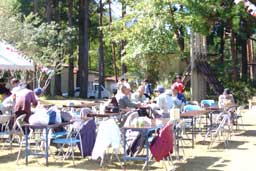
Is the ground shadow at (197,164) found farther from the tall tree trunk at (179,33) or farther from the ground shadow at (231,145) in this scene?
the tall tree trunk at (179,33)

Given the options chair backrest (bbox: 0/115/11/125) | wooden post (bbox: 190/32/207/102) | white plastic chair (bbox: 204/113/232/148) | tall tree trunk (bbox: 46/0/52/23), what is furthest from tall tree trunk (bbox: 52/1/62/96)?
chair backrest (bbox: 0/115/11/125)

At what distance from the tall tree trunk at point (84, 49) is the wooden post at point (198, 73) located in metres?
17.4

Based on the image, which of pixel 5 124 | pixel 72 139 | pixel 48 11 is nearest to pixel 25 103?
pixel 5 124

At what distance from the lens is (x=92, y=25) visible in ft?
146

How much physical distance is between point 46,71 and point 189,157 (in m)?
23.3

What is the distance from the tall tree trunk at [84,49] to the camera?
129ft

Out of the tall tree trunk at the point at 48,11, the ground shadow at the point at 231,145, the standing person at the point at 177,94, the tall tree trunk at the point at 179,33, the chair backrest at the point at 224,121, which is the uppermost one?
the tall tree trunk at the point at 48,11

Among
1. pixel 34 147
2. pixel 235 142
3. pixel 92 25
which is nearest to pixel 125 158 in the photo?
pixel 34 147

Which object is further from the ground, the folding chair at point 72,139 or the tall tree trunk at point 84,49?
the tall tree trunk at point 84,49

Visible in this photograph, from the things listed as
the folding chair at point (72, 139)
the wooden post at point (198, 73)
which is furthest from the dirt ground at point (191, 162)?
the wooden post at point (198, 73)

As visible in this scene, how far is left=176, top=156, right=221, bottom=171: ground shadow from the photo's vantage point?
8666 millimetres

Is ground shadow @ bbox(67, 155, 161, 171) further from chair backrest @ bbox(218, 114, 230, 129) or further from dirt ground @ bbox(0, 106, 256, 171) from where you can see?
chair backrest @ bbox(218, 114, 230, 129)

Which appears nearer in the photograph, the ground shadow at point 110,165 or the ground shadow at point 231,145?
the ground shadow at point 110,165

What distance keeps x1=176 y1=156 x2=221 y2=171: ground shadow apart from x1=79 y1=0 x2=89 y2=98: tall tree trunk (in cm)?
3065
